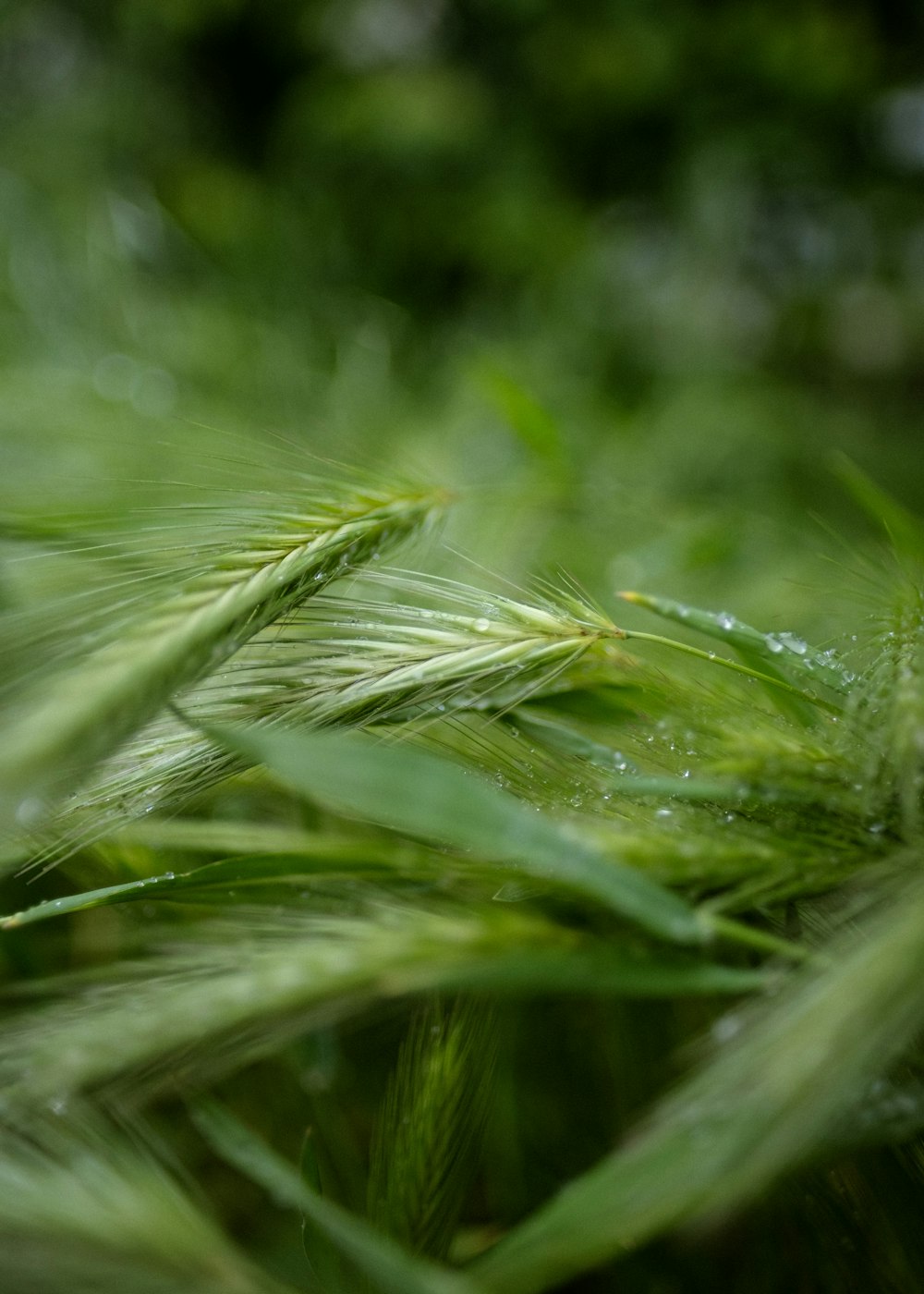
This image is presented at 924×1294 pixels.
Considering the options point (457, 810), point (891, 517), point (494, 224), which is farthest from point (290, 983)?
point (494, 224)

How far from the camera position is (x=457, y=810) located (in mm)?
302

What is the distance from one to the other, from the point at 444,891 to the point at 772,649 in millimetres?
195

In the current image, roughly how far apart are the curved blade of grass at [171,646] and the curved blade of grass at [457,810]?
1.6 inches

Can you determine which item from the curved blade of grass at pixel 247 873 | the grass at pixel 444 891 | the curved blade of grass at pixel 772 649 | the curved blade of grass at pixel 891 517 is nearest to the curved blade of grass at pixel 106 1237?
the grass at pixel 444 891

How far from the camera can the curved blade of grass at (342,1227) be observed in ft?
0.93

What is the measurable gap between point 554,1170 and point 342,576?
417 millimetres

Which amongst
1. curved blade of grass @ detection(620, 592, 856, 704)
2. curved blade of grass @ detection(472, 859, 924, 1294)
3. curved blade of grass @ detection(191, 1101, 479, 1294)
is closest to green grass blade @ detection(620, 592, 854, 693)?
curved blade of grass @ detection(620, 592, 856, 704)

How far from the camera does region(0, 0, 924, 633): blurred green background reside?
1.48 meters

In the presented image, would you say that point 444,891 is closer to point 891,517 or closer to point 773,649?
point 773,649

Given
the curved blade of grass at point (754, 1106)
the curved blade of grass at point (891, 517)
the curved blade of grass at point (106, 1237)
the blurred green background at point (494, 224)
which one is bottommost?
the curved blade of grass at point (754, 1106)

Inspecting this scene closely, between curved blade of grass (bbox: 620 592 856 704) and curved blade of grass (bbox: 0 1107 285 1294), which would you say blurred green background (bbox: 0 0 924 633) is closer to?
curved blade of grass (bbox: 620 592 856 704)

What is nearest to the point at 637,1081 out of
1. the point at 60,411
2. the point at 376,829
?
the point at 376,829

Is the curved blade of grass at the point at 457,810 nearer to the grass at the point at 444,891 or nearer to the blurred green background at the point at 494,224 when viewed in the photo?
the grass at the point at 444,891

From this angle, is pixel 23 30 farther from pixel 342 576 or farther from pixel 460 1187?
pixel 460 1187
